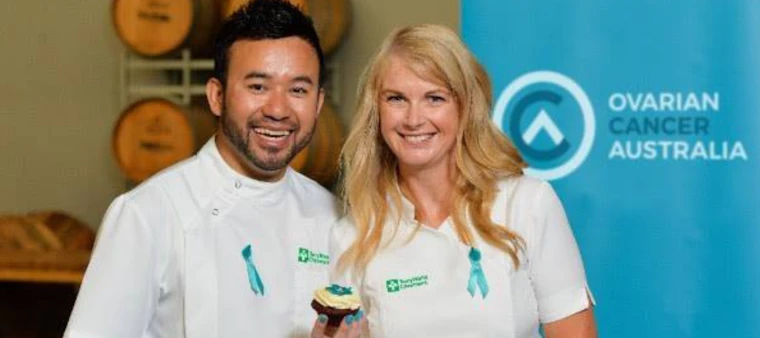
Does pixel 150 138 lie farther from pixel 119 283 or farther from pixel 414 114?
pixel 119 283

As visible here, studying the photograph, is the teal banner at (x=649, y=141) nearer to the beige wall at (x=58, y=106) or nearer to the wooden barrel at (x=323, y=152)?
the wooden barrel at (x=323, y=152)

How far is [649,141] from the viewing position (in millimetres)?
4434

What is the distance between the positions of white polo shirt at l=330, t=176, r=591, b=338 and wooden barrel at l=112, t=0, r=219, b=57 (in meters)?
3.23

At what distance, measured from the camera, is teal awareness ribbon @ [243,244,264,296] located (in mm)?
2898

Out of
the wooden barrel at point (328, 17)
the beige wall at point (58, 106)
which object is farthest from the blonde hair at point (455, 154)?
the beige wall at point (58, 106)

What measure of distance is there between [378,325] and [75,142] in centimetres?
437

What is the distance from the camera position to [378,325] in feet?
10.6

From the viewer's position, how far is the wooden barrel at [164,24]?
6.31 m

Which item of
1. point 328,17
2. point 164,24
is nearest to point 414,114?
point 328,17

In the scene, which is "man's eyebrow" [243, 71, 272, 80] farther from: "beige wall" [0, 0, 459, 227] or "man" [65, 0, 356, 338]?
"beige wall" [0, 0, 459, 227]

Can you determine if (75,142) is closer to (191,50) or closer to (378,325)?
(191,50)

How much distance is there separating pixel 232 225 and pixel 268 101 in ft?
0.85

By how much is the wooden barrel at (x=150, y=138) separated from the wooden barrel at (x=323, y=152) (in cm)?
52

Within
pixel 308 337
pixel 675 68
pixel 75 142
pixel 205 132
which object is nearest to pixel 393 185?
pixel 308 337
